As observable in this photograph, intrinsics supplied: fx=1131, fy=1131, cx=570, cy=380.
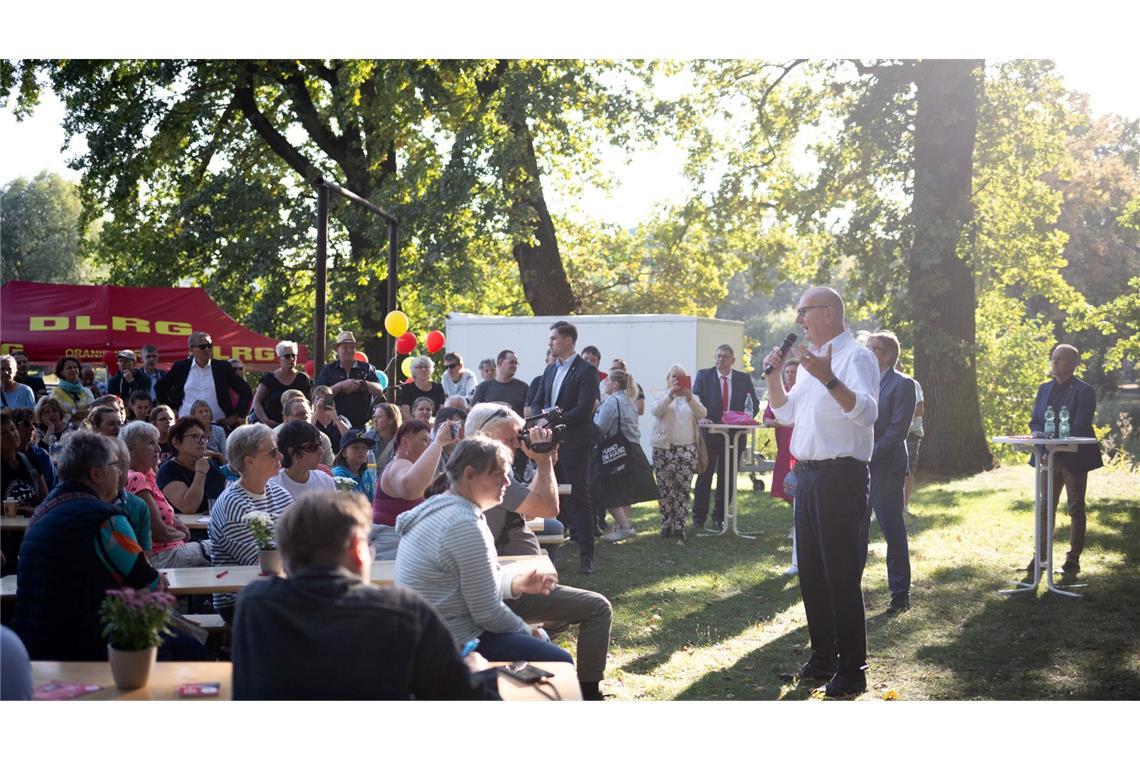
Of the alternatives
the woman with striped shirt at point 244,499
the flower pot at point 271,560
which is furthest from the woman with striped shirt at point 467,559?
the woman with striped shirt at point 244,499

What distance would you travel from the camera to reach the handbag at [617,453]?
852cm

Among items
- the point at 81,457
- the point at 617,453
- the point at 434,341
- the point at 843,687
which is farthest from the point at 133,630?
the point at 434,341

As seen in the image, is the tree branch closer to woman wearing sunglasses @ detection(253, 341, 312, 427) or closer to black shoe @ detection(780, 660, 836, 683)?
woman wearing sunglasses @ detection(253, 341, 312, 427)

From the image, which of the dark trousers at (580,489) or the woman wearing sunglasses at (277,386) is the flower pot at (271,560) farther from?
the woman wearing sunglasses at (277,386)

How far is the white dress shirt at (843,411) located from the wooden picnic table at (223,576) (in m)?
1.24

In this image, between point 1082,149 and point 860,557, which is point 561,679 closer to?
point 860,557

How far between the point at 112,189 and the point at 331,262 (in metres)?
3.23

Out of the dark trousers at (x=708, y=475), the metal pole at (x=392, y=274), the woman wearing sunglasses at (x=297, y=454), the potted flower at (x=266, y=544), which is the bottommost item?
the dark trousers at (x=708, y=475)

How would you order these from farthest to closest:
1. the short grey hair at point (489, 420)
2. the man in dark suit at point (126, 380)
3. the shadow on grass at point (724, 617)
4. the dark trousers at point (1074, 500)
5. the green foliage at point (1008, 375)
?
the green foliage at point (1008, 375) → the man in dark suit at point (126, 380) → the dark trousers at point (1074, 500) → the shadow on grass at point (724, 617) → the short grey hair at point (489, 420)

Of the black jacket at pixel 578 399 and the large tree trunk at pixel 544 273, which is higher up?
the large tree trunk at pixel 544 273

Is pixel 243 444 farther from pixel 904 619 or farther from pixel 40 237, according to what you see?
pixel 40 237

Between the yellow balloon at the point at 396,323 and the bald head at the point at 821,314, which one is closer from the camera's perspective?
the bald head at the point at 821,314

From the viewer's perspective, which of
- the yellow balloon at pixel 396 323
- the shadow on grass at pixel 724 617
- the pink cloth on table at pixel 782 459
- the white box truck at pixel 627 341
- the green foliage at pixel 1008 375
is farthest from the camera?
the green foliage at pixel 1008 375

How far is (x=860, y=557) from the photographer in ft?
15.1
